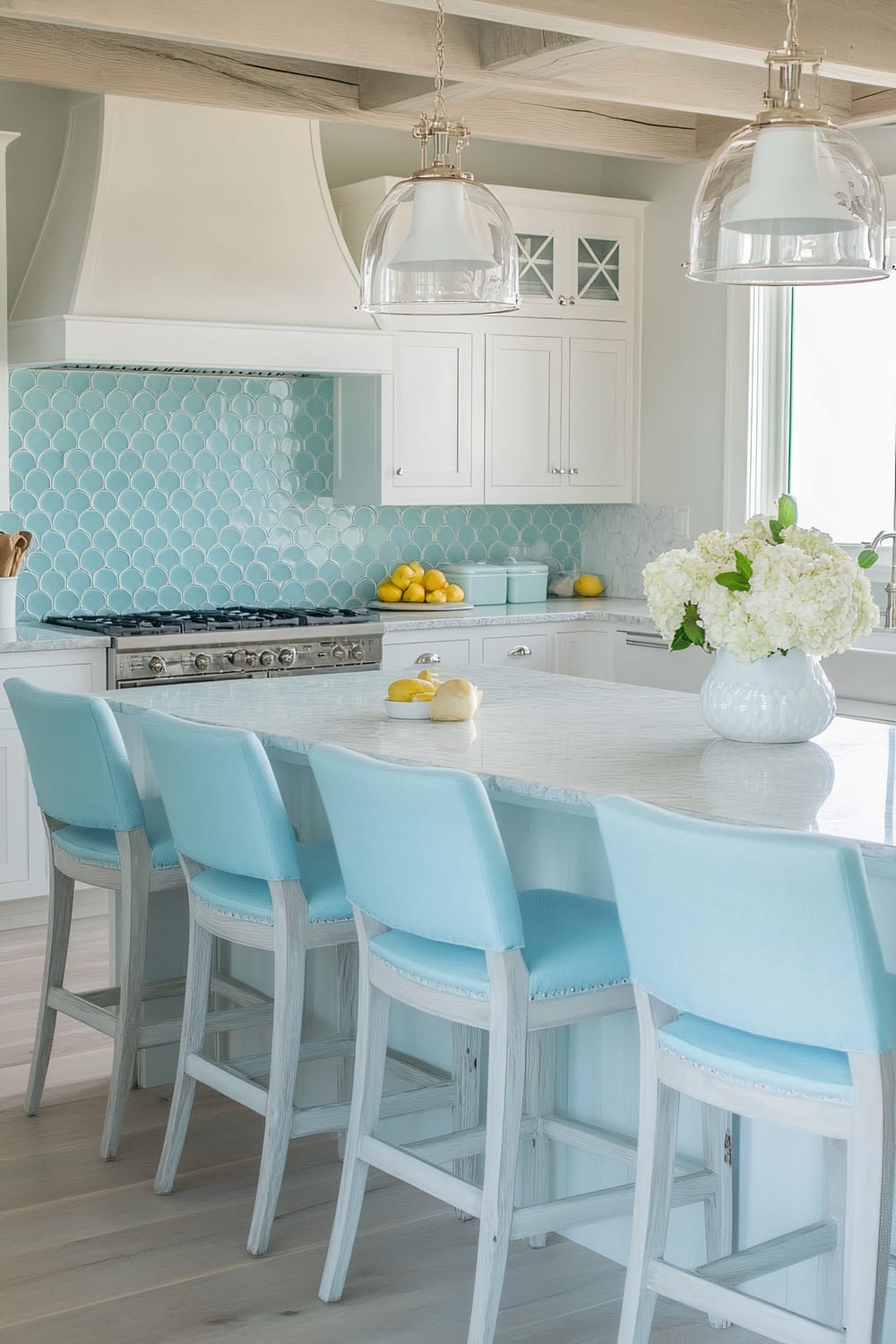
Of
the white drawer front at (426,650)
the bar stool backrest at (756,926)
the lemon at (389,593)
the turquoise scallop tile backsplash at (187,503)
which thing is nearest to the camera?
the bar stool backrest at (756,926)

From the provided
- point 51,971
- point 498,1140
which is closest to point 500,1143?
point 498,1140

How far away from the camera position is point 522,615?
6.11m

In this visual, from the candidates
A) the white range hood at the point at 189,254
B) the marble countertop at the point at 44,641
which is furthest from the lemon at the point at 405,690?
the white range hood at the point at 189,254

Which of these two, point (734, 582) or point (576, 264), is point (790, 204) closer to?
point (734, 582)

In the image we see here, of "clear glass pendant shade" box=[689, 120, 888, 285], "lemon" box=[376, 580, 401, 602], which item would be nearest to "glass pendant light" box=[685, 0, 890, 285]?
"clear glass pendant shade" box=[689, 120, 888, 285]

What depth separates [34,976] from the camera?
15.5 ft

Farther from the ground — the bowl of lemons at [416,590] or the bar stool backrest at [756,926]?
the bowl of lemons at [416,590]

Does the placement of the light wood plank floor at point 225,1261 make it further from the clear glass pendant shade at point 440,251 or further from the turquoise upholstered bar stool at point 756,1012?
the clear glass pendant shade at point 440,251

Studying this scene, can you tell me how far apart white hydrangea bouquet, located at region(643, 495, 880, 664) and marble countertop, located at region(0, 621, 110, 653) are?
8.52 feet

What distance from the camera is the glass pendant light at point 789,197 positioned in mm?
2596

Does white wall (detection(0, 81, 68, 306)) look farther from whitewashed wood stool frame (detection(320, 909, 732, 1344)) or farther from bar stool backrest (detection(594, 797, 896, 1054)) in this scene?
bar stool backrest (detection(594, 797, 896, 1054))

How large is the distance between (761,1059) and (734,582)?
1.09m

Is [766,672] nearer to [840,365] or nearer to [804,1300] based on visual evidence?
[804,1300]

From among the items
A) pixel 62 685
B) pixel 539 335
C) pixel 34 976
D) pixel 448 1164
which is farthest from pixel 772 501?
pixel 448 1164
